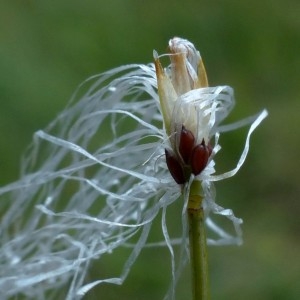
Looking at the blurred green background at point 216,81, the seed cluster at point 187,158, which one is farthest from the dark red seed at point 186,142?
the blurred green background at point 216,81

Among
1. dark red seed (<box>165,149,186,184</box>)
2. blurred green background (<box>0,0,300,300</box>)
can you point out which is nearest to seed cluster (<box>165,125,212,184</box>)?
dark red seed (<box>165,149,186,184</box>)

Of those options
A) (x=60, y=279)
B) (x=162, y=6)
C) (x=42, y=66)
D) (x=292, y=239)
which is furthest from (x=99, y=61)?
(x=60, y=279)

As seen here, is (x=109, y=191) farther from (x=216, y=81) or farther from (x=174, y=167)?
(x=216, y=81)

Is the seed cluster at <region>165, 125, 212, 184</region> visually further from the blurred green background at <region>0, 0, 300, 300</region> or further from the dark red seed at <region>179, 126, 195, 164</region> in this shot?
the blurred green background at <region>0, 0, 300, 300</region>

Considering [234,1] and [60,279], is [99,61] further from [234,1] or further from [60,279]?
[60,279]

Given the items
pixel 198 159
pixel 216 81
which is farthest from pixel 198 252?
pixel 216 81

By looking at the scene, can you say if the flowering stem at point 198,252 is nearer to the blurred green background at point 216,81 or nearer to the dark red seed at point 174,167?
the dark red seed at point 174,167
